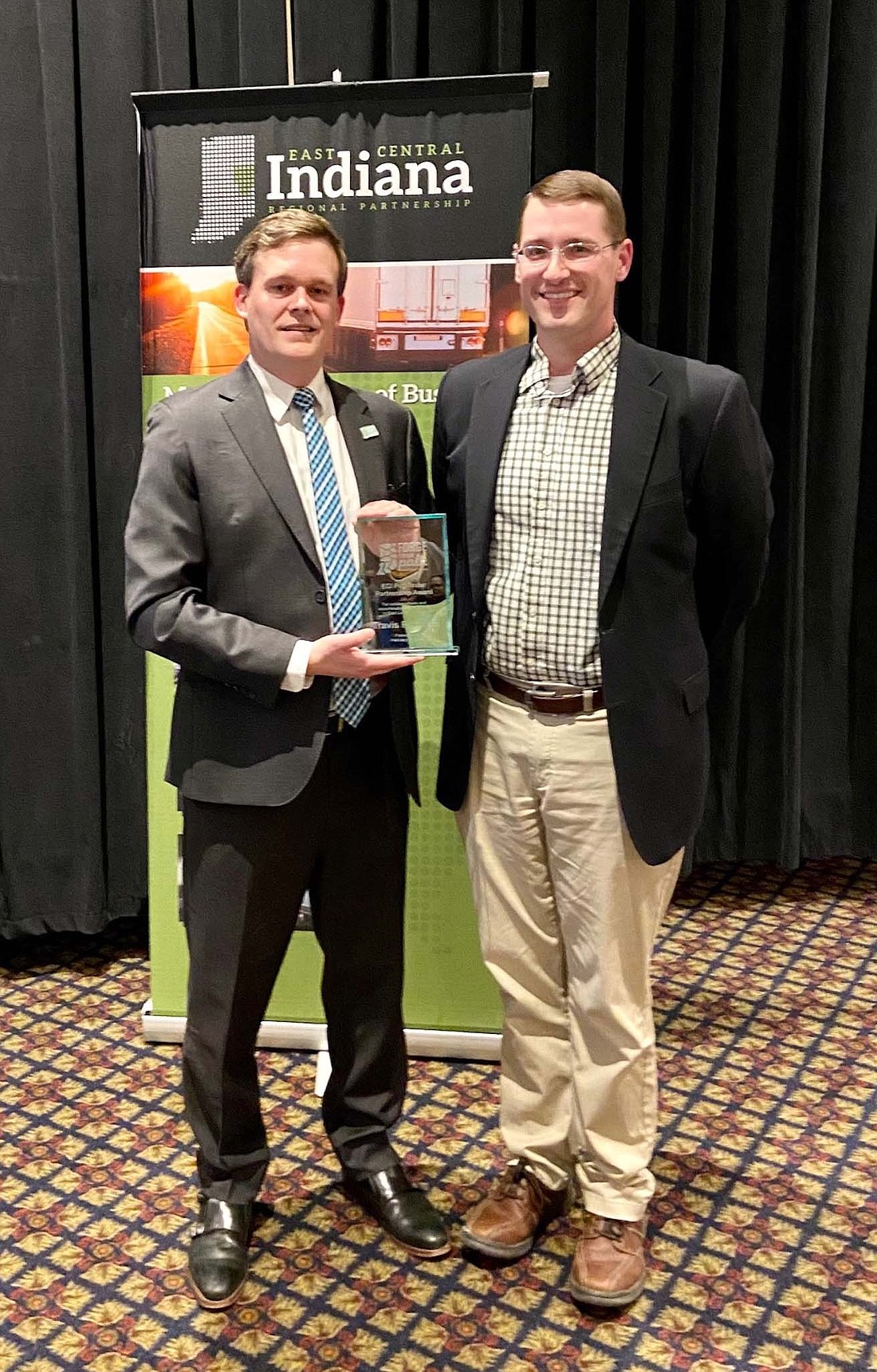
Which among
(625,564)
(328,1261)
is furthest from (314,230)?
(328,1261)

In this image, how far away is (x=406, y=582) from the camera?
1.93 meters

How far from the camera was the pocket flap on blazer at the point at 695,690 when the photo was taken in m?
1.99

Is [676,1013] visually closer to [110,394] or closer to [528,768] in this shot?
[528,768]

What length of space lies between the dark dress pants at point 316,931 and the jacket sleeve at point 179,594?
0.72ft

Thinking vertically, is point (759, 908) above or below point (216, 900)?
below

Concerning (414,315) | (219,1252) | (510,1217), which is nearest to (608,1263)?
(510,1217)

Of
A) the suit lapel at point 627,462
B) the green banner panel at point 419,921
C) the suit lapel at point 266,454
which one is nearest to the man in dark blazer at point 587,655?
the suit lapel at point 627,462

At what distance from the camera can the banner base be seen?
2920 millimetres

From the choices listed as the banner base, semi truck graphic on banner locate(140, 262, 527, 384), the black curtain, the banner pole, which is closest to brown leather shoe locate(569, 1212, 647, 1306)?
the banner base

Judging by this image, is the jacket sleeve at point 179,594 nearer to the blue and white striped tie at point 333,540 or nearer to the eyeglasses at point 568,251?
the blue and white striped tie at point 333,540

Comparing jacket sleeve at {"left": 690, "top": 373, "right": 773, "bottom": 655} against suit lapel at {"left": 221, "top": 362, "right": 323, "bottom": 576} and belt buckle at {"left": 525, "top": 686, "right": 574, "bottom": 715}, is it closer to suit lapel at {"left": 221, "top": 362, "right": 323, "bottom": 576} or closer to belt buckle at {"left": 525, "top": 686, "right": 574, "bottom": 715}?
belt buckle at {"left": 525, "top": 686, "right": 574, "bottom": 715}

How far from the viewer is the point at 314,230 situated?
6.31 feet

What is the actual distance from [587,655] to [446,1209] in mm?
1149

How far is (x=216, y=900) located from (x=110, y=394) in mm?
1750
